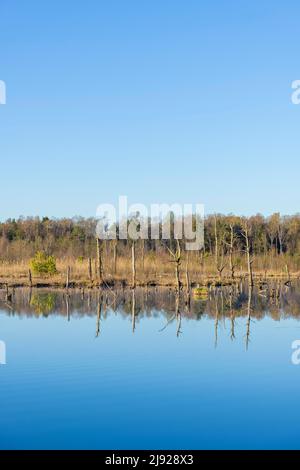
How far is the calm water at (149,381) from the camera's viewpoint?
21.4 ft

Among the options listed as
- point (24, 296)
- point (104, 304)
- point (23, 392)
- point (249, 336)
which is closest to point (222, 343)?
point (249, 336)

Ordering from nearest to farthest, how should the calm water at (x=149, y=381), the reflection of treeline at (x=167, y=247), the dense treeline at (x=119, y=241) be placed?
the calm water at (x=149, y=381), the reflection of treeline at (x=167, y=247), the dense treeline at (x=119, y=241)

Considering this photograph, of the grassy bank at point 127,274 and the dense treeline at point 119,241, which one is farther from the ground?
the dense treeline at point 119,241

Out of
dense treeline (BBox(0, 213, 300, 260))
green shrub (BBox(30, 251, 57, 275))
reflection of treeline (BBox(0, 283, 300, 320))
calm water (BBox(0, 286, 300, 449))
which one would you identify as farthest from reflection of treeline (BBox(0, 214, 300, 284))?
calm water (BBox(0, 286, 300, 449))

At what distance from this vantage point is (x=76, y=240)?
45.2 meters

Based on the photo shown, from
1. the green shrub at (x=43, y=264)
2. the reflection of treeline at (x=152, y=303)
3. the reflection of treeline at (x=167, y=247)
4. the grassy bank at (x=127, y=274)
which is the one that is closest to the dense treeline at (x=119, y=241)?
the reflection of treeline at (x=167, y=247)

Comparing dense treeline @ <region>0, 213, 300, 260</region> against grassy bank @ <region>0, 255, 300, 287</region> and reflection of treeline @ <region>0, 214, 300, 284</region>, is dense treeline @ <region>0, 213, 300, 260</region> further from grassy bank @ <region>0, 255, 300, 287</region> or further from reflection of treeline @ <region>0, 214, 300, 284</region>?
grassy bank @ <region>0, 255, 300, 287</region>

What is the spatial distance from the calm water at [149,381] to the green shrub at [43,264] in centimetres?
1122

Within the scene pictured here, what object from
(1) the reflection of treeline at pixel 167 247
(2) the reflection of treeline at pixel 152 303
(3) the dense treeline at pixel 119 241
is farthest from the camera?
(3) the dense treeline at pixel 119 241

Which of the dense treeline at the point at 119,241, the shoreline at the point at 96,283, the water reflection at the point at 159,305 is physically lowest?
the water reflection at the point at 159,305

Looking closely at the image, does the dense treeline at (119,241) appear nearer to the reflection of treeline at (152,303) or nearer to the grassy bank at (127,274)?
the grassy bank at (127,274)

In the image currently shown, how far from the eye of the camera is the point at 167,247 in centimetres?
2106

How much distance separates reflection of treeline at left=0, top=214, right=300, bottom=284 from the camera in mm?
31441

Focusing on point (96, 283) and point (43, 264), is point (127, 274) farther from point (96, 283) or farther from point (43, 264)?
point (43, 264)
